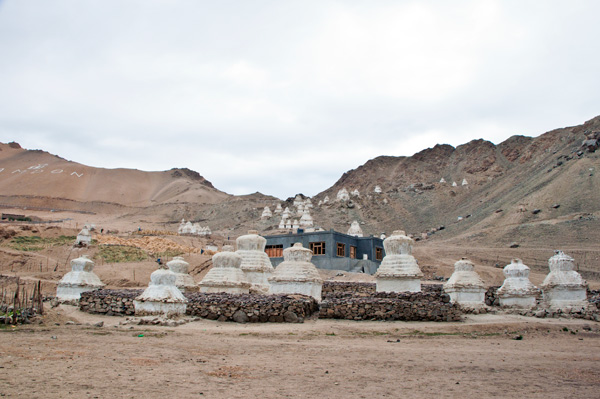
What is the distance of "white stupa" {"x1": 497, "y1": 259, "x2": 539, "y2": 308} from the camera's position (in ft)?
64.5

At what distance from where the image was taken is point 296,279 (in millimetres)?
17609

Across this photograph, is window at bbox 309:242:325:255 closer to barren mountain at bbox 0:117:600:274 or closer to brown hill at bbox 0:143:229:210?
barren mountain at bbox 0:117:600:274

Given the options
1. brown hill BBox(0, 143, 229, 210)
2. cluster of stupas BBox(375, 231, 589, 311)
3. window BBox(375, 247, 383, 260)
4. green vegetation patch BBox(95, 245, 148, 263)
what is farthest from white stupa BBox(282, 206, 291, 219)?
brown hill BBox(0, 143, 229, 210)

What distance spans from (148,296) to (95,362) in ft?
22.4

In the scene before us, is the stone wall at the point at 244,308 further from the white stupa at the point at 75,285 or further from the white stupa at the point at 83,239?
the white stupa at the point at 83,239

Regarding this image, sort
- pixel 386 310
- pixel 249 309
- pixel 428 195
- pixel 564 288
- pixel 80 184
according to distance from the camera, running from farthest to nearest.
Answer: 1. pixel 80 184
2. pixel 428 195
3. pixel 564 288
4. pixel 386 310
5. pixel 249 309

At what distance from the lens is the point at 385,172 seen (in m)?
149

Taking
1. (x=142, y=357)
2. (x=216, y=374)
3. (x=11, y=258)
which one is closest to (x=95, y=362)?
(x=142, y=357)

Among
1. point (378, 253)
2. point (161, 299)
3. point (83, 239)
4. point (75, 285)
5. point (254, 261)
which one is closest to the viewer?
point (161, 299)

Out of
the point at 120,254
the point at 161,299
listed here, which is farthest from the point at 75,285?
the point at 120,254

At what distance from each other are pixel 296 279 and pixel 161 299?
5480 millimetres

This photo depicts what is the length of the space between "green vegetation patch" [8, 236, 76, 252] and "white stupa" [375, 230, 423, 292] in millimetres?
30832

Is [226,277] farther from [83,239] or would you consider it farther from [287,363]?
[83,239]

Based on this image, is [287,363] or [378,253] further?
[378,253]
